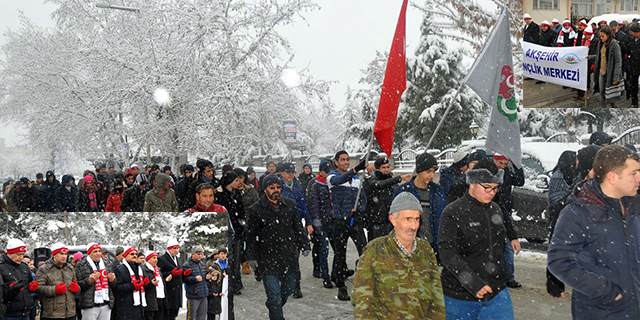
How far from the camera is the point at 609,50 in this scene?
12148 mm

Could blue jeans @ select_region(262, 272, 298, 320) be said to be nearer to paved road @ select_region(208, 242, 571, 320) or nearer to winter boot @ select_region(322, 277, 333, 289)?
paved road @ select_region(208, 242, 571, 320)

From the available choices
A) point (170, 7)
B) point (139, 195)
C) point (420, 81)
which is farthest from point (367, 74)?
point (139, 195)

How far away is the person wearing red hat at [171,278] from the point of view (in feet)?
22.1

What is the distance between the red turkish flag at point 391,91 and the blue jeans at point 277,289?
7.34 ft

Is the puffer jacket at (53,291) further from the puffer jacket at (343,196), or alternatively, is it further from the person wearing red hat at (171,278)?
the puffer jacket at (343,196)

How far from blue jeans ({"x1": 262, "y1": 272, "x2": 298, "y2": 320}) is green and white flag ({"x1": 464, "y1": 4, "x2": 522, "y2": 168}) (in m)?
2.96

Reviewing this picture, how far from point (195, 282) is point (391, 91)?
3451 mm

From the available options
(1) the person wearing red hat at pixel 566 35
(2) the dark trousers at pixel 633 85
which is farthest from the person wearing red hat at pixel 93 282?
(1) the person wearing red hat at pixel 566 35

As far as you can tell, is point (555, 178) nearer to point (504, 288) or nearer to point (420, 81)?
point (504, 288)

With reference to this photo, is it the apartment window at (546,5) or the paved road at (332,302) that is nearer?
the paved road at (332,302)

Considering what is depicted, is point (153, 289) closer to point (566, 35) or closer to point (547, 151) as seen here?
point (547, 151)

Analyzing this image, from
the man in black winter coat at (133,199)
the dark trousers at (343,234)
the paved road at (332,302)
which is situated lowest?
the paved road at (332,302)

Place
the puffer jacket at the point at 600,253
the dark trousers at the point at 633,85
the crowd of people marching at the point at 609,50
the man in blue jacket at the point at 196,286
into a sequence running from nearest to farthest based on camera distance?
the puffer jacket at the point at 600,253 → the man in blue jacket at the point at 196,286 → the crowd of people marching at the point at 609,50 → the dark trousers at the point at 633,85

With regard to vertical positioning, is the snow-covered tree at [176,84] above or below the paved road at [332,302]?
above
